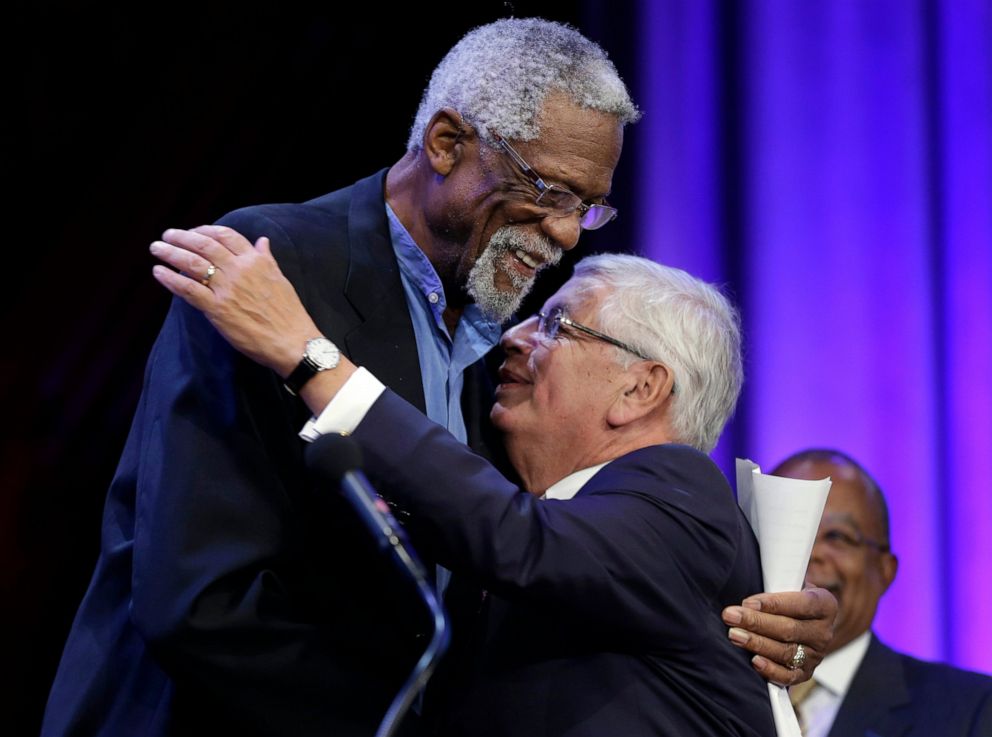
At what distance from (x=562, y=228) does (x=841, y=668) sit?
190cm

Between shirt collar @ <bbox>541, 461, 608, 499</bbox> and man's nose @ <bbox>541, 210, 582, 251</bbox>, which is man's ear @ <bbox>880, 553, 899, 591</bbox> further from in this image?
man's nose @ <bbox>541, 210, 582, 251</bbox>

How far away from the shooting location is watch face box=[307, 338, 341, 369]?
1.78 m

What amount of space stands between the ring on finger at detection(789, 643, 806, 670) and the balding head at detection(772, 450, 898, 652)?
60.7 inches

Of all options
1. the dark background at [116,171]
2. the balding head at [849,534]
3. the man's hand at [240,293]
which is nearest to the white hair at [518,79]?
the man's hand at [240,293]

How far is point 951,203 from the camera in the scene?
157 inches

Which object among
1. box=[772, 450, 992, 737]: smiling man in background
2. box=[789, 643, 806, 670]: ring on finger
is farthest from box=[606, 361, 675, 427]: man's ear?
box=[772, 450, 992, 737]: smiling man in background

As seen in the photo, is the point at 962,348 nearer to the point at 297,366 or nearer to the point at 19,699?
the point at 297,366

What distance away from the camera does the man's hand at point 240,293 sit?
1.76 meters

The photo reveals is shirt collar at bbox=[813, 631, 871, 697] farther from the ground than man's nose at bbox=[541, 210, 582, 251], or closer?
closer

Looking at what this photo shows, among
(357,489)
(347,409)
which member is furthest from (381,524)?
(347,409)

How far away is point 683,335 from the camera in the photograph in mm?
2303

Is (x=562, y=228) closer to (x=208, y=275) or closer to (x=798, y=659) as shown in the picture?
(x=208, y=275)

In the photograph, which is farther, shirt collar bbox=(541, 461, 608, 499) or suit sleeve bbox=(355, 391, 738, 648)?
shirt collar bbox=(541, 461, 608, 499)

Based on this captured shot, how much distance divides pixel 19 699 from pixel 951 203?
10.5 ft
